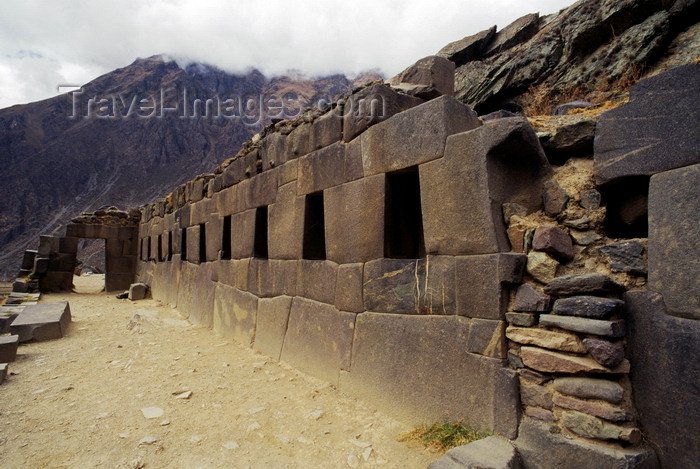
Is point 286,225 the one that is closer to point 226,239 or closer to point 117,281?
point 226,239

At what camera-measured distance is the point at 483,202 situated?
2689mm

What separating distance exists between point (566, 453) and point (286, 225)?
11.9 feet

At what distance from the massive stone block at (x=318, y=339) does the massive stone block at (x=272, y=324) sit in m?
0.12

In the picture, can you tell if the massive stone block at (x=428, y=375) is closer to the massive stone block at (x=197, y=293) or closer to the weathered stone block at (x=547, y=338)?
the weathered stone block at (x=547, y=338)

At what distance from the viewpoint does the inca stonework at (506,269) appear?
2.03 metres

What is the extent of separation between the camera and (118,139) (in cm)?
5562

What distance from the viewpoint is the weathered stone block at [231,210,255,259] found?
18.9 ft

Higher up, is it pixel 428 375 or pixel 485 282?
pixel 485 282

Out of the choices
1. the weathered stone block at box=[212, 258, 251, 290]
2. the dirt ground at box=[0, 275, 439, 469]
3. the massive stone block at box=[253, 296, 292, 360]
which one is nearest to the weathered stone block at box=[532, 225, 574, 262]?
the dirt ground at box=[0, 275, 439, 469]

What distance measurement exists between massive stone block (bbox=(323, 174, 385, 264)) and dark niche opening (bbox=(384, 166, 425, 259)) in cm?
8

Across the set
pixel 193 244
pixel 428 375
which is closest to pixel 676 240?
pixel 428 375

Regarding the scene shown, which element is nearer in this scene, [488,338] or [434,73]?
[488,338]

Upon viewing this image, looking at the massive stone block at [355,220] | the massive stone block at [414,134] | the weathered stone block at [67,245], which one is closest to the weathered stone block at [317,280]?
the massive stone block at [355,220]

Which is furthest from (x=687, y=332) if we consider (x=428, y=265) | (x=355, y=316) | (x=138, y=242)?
(x=138, y=242)
